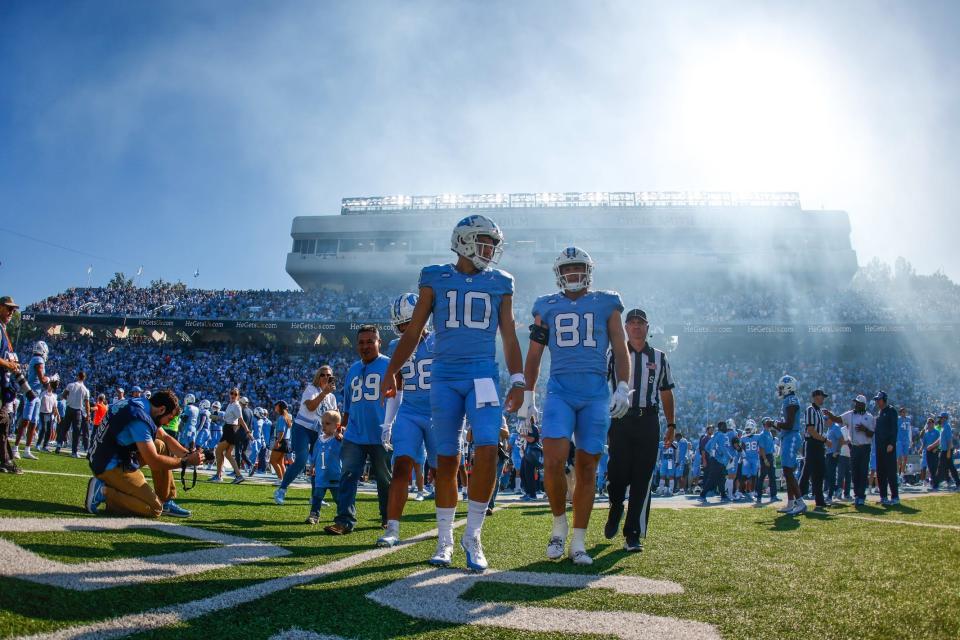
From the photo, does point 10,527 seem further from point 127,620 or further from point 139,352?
point 139,352

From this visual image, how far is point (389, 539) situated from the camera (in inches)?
192

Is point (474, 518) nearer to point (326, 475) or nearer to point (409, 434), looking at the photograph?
point (409, 434)

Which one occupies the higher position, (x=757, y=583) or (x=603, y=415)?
(x=603, y=415)

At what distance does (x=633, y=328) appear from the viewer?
19.5 ft

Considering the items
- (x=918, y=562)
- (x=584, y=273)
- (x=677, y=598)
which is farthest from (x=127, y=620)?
(x=918, y=562)

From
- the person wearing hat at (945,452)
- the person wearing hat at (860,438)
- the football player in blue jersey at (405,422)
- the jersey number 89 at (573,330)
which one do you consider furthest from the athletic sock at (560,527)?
the person wearing hat at (945,452)

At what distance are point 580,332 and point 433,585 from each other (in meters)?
2.19

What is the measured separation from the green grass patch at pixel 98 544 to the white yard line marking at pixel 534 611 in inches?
64.8

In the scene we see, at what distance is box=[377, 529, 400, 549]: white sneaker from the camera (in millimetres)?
4809

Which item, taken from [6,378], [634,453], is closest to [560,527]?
[634,453]

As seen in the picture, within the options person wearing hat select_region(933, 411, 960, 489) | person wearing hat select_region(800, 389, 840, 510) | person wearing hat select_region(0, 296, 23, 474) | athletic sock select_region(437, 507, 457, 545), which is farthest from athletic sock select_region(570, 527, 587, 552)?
person wearing hat select_region(933, 411, 960, 489)

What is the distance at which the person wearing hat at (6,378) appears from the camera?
25.0ft

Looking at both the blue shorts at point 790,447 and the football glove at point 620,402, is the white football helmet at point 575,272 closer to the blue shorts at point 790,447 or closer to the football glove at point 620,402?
the football glove at point 620,402

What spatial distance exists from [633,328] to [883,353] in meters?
44.4
